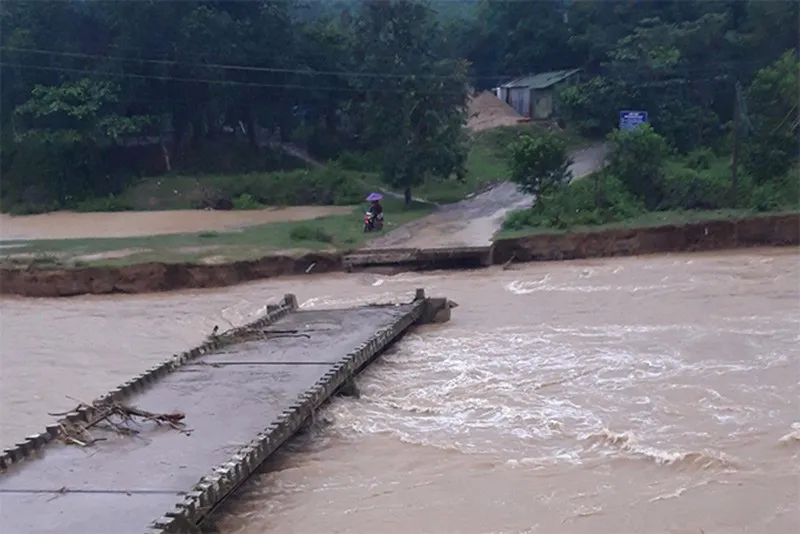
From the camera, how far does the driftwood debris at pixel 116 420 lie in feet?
30.3

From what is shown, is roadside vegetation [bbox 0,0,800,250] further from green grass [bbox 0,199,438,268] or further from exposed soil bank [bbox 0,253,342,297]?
exposed soil bank [bbox 0,253,342,297]

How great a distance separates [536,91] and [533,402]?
30965 millimetres

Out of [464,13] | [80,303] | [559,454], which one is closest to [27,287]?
[80,303]

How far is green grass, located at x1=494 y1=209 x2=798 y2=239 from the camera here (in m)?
20.9

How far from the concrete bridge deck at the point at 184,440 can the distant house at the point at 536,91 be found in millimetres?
27941

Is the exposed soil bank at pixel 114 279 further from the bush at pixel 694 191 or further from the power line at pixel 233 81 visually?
the power line at pixel 233 81

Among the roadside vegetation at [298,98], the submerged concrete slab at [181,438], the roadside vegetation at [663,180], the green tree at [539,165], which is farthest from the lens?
the roadside vegetation at [298,98]

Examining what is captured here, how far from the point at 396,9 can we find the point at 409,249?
1036cm

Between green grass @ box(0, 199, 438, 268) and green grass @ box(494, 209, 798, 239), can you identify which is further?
green grass @ box(494, 209, 798, 239)

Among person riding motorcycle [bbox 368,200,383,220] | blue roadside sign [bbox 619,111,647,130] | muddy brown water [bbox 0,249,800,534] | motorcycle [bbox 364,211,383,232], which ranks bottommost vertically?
muddy brown water [bbox 0,249,800,534]

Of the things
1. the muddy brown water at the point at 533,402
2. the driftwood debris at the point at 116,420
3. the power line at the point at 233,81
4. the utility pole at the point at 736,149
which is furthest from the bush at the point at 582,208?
the driftwood debris at the point at 116,420

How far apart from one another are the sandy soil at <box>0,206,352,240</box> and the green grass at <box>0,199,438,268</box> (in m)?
2.45

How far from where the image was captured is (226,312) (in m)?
17.5

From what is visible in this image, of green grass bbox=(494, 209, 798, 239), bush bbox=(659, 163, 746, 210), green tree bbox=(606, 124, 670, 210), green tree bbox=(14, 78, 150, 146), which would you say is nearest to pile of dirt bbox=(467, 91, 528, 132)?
green tree bbox=(14, 78, 150, 146)
